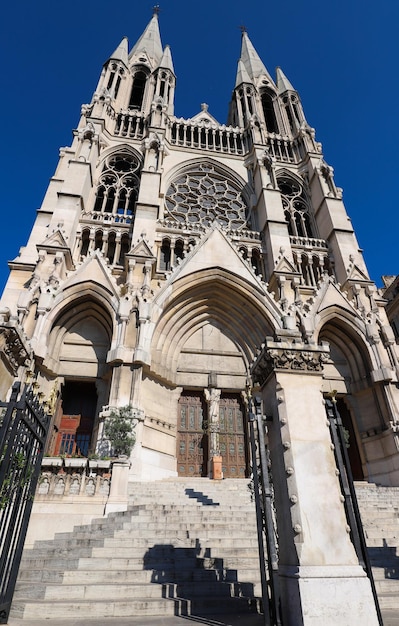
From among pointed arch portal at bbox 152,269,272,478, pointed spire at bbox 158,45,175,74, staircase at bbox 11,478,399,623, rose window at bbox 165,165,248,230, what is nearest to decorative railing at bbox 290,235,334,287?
rose window at bbox 165,165,248,230

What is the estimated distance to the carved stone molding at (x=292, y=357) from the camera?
16.3 ft

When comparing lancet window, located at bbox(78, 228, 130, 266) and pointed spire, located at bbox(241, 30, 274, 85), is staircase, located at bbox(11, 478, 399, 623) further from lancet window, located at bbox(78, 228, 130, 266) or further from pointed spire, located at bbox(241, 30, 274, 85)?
pointed spire, located at bbox(241, 30, 274, 85)

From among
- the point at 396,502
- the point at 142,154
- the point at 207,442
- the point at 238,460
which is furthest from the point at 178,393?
the point at 142,154

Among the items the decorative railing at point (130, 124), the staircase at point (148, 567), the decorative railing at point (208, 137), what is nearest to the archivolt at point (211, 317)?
the staircase at point (148, 567)

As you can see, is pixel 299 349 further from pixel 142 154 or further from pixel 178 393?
pixel 142 154

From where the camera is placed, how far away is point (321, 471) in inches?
171

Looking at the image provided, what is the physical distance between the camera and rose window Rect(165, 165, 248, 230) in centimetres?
2058

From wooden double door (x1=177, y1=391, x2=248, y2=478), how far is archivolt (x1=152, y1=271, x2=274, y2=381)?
5.41 ft

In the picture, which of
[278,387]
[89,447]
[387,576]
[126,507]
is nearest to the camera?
[278,387]

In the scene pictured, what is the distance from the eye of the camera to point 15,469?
4359 mm

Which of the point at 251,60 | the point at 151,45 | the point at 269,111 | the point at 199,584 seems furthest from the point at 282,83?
the point at 199,584

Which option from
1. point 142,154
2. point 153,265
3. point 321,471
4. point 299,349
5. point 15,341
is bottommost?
point 321,471

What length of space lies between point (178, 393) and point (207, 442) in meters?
2.30

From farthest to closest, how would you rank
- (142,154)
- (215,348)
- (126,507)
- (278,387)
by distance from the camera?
1. (142,154)
2. (215,348)
3. (126,507)
4. (278,387)
